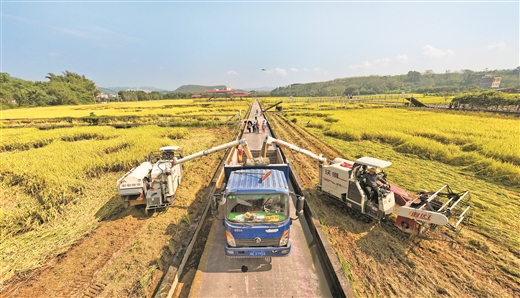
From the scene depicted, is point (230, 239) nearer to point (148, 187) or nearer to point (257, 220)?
point (257, 220)

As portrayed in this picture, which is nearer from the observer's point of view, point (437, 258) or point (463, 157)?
point (437, 258)

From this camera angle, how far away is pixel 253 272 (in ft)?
18.6

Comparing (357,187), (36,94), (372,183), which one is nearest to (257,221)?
(357,187)

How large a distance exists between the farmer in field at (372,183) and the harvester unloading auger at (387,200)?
0.12 meters

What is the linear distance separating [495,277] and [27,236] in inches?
544

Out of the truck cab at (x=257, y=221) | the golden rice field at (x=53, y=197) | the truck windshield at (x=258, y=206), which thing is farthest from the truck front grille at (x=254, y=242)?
the golden rice field at (x=53, y=197)

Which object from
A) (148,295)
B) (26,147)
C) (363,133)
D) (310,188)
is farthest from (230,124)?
(148,295)

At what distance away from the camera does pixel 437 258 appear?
19.9ft

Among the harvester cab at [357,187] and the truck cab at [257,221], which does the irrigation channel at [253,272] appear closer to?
the truck cab at [257,221]

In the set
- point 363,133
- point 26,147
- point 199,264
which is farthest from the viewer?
point 363,133

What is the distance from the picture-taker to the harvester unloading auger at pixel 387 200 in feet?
21.3

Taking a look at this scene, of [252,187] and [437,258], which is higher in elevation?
[252,187]

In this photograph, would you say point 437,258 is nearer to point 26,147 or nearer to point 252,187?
point 252,187

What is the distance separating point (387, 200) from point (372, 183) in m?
0.70
